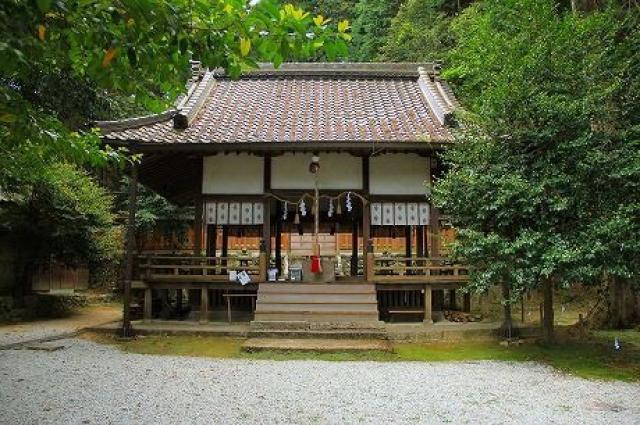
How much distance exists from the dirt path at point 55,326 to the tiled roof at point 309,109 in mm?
4538

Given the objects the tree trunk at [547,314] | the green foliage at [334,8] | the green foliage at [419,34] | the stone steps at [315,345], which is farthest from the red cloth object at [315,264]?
the green foliage at [334,8]

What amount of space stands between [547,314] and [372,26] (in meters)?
20.9

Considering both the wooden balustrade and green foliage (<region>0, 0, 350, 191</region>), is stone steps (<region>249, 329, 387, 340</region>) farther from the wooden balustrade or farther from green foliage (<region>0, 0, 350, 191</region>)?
green foliage (<region>0, 0, 350, 191</region>)

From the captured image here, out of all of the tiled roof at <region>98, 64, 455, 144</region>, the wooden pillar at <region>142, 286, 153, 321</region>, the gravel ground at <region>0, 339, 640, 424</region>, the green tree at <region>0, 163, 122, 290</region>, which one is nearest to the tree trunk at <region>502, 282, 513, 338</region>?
the gravel ground at <region>0, 339, 640, 424</region>

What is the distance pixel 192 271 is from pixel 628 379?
29.9 feet

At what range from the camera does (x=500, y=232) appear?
8797 millimetres

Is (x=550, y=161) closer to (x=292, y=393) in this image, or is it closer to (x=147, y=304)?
(x=292, y=393)

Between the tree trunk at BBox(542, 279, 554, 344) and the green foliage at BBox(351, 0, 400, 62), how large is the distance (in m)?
18.9

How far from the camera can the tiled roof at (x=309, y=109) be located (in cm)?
1147

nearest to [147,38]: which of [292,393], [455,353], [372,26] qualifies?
[292,393]

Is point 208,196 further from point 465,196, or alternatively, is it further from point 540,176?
point 540,176

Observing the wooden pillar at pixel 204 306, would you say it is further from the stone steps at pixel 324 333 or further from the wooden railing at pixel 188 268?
the stone steps at pixel 324 333

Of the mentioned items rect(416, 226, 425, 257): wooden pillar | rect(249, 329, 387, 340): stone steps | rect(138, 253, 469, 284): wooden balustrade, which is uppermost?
rect(416, 226, 425, 257): wooden pillar

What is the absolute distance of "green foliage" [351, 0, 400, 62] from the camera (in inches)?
1033
